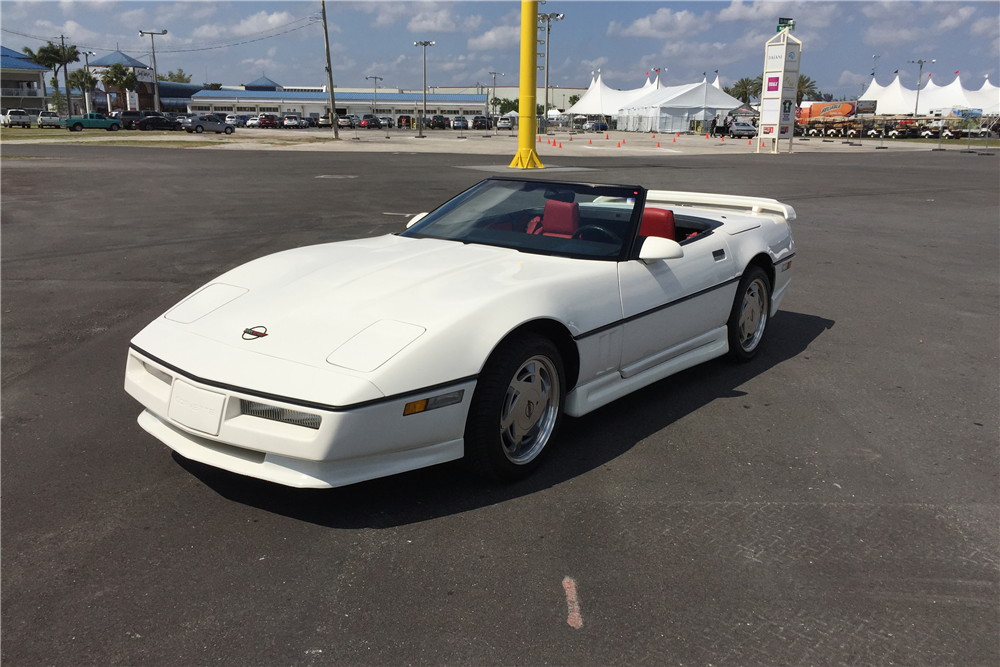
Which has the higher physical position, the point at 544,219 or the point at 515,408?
the point at 544,219

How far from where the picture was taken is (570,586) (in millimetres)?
2752

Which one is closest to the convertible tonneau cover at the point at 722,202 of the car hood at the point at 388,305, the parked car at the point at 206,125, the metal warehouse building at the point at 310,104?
the car hood at the point at 388,305

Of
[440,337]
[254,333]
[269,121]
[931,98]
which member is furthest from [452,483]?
[931,98]

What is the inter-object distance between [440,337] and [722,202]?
360cm

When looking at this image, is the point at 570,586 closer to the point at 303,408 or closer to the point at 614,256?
the point at 303,408

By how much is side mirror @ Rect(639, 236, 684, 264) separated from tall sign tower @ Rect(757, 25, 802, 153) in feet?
127

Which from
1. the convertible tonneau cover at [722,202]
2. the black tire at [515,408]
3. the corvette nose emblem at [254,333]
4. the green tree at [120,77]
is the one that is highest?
the green tree at [120,77]

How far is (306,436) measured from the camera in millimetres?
2881

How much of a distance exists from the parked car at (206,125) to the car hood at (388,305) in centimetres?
5980

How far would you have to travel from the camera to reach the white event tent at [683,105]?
6869cm

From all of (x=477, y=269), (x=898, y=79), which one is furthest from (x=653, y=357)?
(x=898, y=79)

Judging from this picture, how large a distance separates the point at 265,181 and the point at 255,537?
16.7 meters

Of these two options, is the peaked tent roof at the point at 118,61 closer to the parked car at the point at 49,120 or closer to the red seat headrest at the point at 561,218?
the parked car at the point at 49,120

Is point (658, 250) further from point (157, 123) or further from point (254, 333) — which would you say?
point (157, 123)
